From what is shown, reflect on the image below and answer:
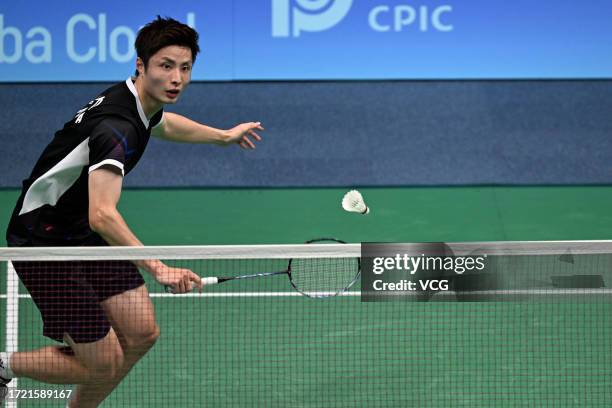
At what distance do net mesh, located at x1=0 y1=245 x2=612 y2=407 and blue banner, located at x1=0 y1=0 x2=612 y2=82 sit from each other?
3.54 m

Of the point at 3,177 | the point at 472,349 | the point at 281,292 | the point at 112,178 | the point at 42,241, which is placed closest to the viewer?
the point at 112,178

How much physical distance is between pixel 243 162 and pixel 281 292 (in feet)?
9.86

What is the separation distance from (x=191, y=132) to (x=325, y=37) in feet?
16.6

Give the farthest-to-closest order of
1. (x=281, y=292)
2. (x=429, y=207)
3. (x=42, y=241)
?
1. (x=429, y=207)
2. (x=281, y=292)
3. (x=42, y=241)

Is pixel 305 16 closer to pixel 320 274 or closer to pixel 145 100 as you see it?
pixel 320 274

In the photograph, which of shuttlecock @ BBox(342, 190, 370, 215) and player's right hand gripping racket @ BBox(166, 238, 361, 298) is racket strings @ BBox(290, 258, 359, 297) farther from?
shuttlecock @ BBox(342, 190, 370, 215)

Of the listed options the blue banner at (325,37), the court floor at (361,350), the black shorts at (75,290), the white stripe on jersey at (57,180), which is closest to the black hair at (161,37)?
the white stripe on jersey at (57,180)

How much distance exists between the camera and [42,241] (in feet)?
13.0

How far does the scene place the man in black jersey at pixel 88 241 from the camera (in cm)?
385

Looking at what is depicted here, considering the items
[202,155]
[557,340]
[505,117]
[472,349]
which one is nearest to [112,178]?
[472,349]

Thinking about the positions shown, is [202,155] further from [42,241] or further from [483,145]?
[42,241]

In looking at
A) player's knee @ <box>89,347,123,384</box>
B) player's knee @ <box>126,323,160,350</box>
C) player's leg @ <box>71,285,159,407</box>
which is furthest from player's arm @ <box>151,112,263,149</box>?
player's knee @ <box>89,347,123,384</box>

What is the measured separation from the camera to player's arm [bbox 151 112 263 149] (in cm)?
444

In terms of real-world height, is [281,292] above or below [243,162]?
below
